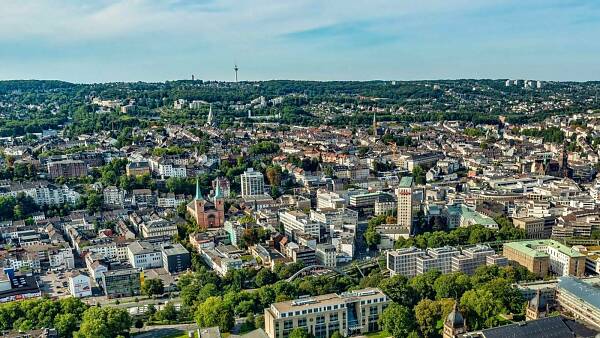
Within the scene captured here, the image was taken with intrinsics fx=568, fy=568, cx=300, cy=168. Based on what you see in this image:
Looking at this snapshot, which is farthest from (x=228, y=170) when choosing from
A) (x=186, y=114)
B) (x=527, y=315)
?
(x=186, y=114)

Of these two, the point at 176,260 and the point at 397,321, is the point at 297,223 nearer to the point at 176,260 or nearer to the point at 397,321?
the point at 176,260

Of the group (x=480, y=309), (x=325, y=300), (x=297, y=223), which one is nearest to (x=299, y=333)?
(x=325, y=300)

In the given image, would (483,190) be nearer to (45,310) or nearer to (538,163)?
(538,163)

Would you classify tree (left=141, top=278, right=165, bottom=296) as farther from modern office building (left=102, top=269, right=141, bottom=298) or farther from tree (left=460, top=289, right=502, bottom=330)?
tree (left=460, top=289, right=502, bottom=330)

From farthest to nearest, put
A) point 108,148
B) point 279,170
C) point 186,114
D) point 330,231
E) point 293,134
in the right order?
point 186,114, point 293,134, point 108,148, point 279,170, point 330,231

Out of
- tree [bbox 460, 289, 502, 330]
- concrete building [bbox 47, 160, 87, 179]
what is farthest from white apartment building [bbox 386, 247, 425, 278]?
concrete building [bbox 47, 160, 87, 179]
